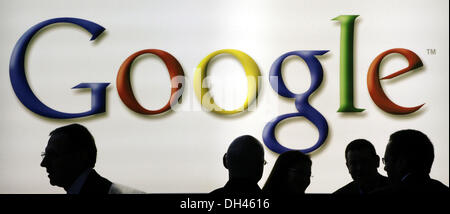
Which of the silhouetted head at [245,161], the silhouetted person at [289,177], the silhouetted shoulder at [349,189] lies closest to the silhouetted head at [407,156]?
the silhouetted person at [289,177]

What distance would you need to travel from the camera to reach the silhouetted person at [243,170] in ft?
7.22

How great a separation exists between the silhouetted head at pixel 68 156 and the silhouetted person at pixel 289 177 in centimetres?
78

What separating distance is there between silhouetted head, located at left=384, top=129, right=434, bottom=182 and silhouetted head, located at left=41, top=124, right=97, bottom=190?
1270 millimetres

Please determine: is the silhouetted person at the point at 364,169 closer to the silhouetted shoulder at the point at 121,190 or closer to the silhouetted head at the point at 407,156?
the silhouetted head at the point at 407,156

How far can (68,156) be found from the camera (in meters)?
2.18

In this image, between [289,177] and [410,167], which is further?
[289,177]

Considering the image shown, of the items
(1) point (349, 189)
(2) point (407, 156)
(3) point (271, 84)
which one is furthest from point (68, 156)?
(1) point (349, 189)

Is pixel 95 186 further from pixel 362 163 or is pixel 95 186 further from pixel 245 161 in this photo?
pixel 362 163

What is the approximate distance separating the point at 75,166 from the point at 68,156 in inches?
2.0

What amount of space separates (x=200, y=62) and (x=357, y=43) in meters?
1.02
